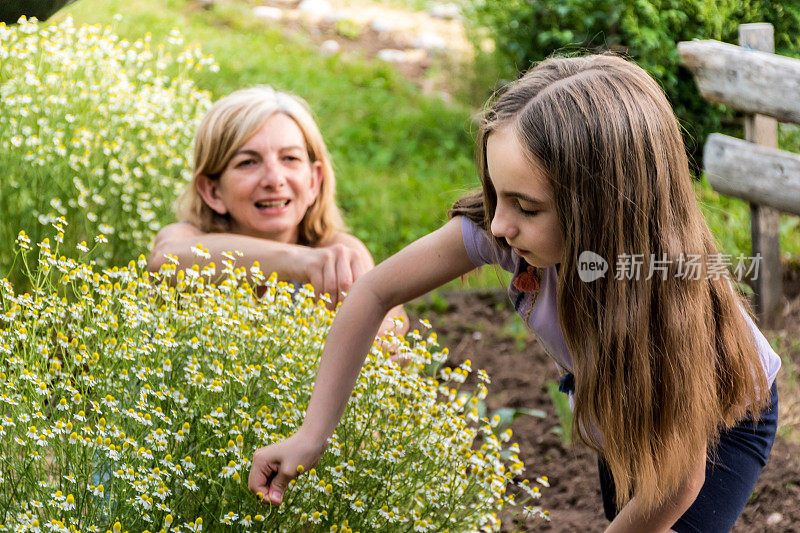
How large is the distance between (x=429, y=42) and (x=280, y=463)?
24.6 ft

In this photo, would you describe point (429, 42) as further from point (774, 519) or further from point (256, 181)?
point (774, 519)

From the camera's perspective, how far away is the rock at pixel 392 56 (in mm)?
8469

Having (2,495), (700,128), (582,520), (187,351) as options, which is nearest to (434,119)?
(700,128)

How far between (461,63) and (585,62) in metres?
5.36

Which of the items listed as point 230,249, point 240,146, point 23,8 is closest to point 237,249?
point 230,249

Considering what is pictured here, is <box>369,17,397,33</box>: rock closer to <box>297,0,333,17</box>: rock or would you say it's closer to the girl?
<box>297,0,333,17</box>: rock

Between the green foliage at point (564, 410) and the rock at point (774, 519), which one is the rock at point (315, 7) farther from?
the rock at point (774, 519)

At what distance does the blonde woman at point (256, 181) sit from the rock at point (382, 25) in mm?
6172

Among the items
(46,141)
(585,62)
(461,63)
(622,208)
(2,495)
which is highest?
(585,62)

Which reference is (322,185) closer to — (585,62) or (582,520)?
(582,520)

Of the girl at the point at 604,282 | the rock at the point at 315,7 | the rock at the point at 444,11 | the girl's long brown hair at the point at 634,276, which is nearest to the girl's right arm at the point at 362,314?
the girl at the point at 604,282

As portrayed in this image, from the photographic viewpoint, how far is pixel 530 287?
204 centimetres

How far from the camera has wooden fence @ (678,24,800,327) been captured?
3660 mm

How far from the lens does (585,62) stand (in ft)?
6.03
